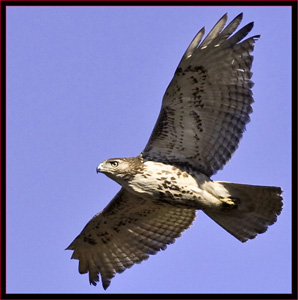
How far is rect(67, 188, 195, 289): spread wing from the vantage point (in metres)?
14.9

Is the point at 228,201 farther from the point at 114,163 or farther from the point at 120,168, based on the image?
the point at 114,163

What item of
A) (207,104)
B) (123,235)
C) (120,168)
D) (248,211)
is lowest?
(123,235)

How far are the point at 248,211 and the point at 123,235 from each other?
8.07 feet

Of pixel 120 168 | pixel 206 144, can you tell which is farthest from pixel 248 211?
pixel 120 168

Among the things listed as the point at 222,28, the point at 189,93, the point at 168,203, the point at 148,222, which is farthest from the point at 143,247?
the point at 222,28

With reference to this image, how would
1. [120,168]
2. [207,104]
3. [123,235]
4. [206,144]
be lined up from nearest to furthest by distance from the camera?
[120,168], [207,104], [206,144], [123,235]

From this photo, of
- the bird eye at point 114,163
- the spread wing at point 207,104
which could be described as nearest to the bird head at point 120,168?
the bird eye at point 114,163

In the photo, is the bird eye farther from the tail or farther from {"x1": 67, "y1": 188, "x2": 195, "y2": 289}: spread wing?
the tail

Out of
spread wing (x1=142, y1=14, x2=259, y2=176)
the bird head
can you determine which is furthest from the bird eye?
spread wing (x1=142, y1=14, x2=259, y2=176)

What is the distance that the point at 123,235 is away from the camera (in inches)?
601

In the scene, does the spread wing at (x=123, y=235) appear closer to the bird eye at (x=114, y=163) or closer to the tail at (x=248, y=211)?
the tail at (x=248, y=211)

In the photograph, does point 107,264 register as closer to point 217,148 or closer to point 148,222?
point 148,222

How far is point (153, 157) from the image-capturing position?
13.8 m

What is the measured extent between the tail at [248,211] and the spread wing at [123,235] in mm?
1138
